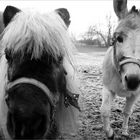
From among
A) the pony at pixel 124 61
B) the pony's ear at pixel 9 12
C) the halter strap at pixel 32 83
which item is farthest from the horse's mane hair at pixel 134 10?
the halter strap at pixel 32 83

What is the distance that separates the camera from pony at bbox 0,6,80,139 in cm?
171

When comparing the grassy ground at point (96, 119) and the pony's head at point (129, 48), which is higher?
the pony's head at point (129, 48)

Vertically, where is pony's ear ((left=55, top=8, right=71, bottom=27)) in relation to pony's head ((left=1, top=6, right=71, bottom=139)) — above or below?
above

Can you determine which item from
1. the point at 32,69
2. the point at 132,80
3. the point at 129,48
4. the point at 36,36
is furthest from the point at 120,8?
the point at 32,69

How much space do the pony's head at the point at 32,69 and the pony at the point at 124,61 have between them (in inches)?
37.9

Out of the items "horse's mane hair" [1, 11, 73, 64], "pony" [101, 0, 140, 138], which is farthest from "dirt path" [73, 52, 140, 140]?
"horse's mane hair" [1, 11, 73, 64]

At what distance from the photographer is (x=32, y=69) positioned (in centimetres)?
192

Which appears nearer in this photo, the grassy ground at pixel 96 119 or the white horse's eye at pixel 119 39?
the white horse's eye at pixel 119 39

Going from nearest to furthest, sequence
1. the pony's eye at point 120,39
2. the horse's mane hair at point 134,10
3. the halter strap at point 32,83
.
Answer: the halter strap at point 32,83, the pony's eye at point 120,39, the horse's mane hair at point 134,10

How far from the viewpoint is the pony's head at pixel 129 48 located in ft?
9.55

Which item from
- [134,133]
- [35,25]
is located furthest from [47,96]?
[134,133]

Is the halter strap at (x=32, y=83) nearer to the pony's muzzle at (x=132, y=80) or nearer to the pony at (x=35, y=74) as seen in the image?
the pony at (x=35, y=74)

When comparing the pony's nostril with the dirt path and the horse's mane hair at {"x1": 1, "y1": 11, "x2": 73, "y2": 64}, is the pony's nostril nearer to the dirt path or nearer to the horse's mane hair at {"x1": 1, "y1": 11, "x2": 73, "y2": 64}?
the dirt path

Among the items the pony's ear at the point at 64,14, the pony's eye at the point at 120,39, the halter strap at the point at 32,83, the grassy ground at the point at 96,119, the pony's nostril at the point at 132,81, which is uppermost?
the pony's ear at the point at 64,14
